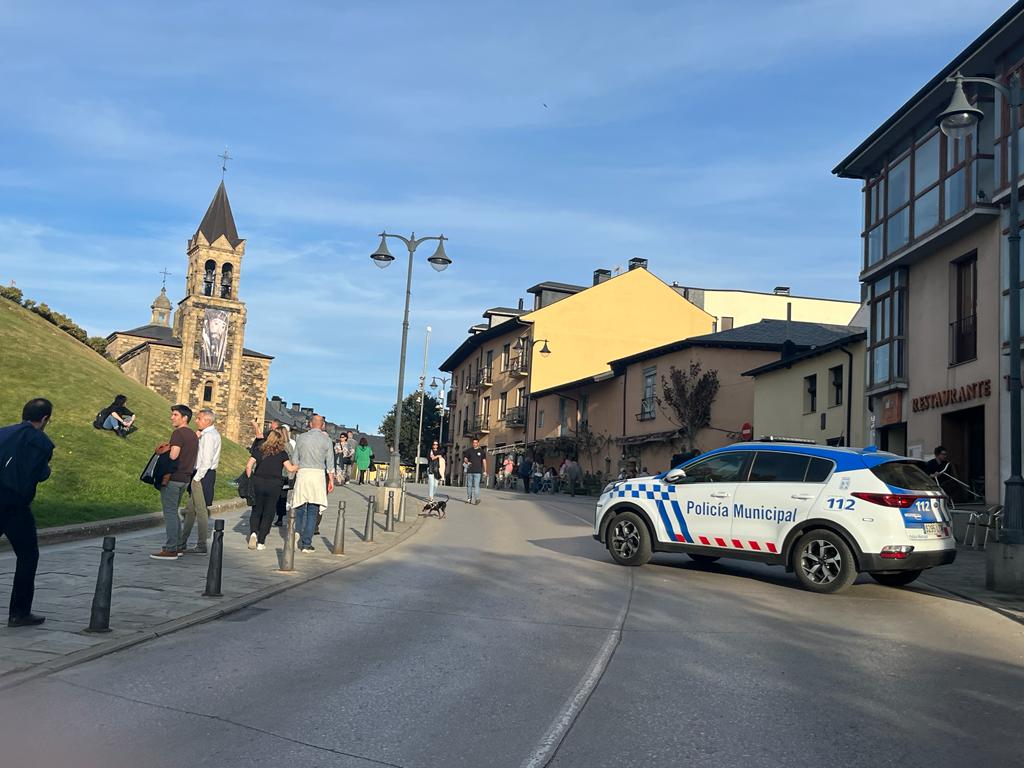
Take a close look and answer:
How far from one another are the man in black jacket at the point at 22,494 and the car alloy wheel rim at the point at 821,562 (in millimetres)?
7955

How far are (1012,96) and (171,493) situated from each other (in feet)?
39.1

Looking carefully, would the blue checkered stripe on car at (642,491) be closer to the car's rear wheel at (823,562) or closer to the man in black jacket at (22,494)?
the car's rear wheel at (823,562)

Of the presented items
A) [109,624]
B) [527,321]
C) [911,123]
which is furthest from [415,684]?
[527,321]

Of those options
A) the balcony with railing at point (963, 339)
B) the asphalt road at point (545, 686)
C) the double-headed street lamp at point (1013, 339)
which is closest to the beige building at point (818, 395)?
the balcony with railing at point (963, 339)

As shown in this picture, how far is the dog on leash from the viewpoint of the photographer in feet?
70.3

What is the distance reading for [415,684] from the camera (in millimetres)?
6430

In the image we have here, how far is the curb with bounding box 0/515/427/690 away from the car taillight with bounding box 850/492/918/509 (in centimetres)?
645

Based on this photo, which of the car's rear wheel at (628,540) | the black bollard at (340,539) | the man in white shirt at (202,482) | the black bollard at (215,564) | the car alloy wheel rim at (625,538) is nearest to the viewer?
the black bollard at (215,564)

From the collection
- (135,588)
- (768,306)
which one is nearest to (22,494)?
(135,588)

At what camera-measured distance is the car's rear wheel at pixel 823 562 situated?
1085cm

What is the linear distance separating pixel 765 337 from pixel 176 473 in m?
31.3

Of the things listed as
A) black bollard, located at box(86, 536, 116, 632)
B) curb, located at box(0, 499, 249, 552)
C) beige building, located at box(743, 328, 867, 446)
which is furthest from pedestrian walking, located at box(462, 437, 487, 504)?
black bollard, located at box(86, 536, 116, 632)

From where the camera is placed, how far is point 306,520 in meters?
13.7

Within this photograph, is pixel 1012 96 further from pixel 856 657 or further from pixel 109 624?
pixel 109 624
